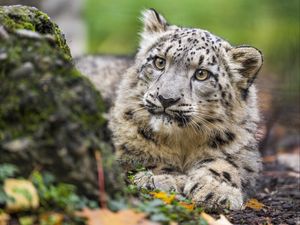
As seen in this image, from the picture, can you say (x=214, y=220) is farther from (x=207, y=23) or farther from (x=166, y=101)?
(x=207, y=23)

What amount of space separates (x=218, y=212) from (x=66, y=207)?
1.87m

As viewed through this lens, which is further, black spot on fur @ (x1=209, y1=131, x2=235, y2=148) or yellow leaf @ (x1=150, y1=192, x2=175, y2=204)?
black spot on fur @ (x1=209, y1=131, x2=235, y2=148)

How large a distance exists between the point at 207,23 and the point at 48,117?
17.0 metres

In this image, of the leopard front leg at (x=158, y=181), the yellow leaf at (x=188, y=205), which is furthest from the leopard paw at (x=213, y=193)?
the yellow leaf at (x=188, y=205)

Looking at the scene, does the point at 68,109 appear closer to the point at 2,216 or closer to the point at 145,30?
the point at 2,216

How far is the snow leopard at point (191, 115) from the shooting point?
21.4ft

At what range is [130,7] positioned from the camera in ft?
69.0

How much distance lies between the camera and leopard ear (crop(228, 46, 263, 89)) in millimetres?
7250

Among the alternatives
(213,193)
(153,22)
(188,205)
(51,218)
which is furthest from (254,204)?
(51,218)

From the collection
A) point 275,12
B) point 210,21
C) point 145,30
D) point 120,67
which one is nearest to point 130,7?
point 210,21

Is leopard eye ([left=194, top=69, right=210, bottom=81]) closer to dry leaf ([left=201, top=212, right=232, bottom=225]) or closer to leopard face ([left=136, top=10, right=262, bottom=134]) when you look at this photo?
leopard face ([left=136, top=10, right=262, bottom=134])

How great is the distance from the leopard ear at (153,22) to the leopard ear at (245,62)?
909 millimetres

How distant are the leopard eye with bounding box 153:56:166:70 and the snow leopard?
10 millimetres

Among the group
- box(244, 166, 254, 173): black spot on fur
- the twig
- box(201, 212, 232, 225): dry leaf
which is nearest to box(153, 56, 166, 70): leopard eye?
box(244, 166, 254, 173): black spot on fur
